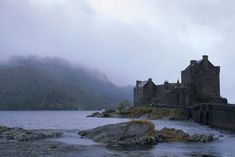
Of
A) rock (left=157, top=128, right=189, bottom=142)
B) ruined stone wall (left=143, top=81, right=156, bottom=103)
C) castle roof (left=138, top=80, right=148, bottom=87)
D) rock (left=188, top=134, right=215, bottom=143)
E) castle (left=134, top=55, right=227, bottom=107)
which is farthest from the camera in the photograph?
castle roof (left=138, top=80, right=148, bottom=87)

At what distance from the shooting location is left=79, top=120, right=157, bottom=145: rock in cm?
5250

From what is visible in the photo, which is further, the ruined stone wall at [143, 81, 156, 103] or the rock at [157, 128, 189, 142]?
the ruined stone wall at [143, 81, 156, 103]

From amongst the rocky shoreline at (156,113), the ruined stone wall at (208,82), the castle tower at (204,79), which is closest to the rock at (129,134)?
the rocky shoreline at (156,113)

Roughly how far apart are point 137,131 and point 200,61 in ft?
234

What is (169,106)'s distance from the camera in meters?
116

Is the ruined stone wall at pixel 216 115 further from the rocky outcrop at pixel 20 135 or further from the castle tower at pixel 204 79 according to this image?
the rocky outcrop at pixel 20 135

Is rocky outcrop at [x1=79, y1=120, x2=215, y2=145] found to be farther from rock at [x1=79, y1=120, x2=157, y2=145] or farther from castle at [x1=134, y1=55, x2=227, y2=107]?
castle at [x1=134, y1=55, x2=227, y2=107]

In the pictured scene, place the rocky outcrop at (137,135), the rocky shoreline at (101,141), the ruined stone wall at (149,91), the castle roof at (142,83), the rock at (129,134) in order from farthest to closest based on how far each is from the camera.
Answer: the castle roof at (142,83), the ruined stone wall at (149,91), the rocky outcrop at (137,135), the rock at (129,134), the rocky shoreline at (101,141)

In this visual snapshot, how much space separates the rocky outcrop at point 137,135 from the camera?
2078 inches

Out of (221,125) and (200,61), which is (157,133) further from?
(200,61)

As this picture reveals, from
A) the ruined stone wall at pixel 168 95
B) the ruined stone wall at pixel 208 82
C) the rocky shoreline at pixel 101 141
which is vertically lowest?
the rocky shoreline at pixel 101 141

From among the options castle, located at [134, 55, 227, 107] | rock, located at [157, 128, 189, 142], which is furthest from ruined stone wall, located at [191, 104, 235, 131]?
rock, located at [157, 128, 189, 142]

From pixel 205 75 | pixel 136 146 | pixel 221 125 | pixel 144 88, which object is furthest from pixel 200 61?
pixel 136 146

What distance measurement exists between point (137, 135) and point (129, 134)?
918 mm
